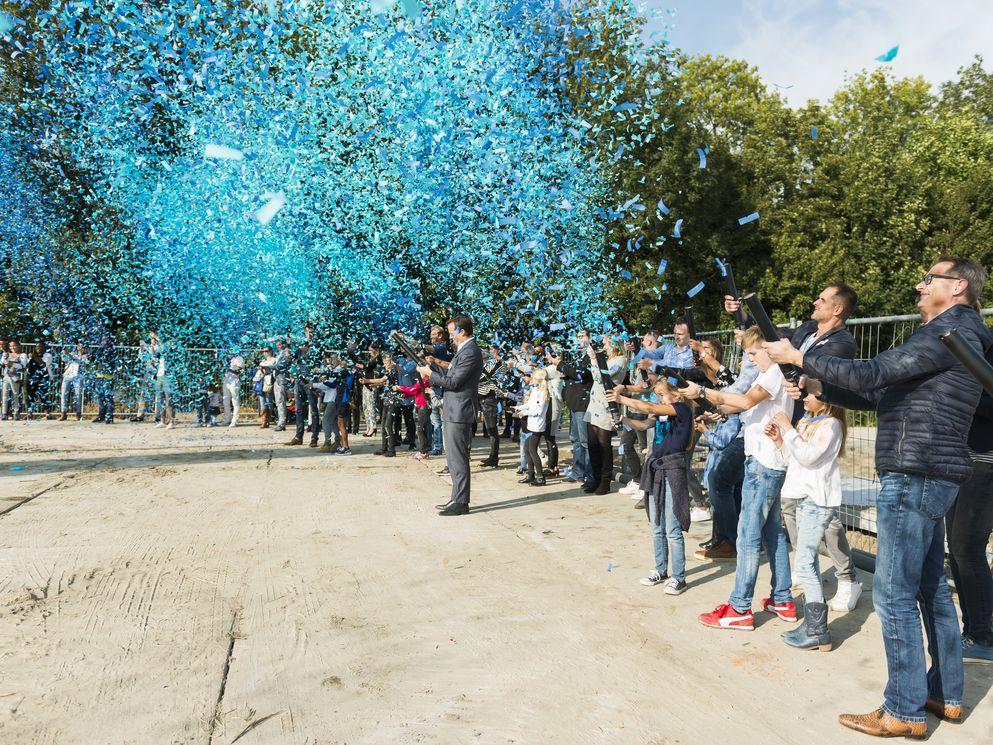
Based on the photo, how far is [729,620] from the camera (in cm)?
481

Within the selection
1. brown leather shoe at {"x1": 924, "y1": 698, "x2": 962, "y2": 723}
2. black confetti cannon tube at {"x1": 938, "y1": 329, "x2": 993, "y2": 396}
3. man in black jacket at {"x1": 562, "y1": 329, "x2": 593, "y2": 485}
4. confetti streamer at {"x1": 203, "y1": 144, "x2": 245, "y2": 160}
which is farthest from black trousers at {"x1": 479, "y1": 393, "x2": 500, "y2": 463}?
black confetti cannon tube at {"x1": 938, "y1": 329, "x2": 993, "y2": 396}

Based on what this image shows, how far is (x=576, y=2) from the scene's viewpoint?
594 inches

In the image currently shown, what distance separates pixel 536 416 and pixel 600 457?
99 cm

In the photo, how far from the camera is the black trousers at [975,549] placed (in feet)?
14.3

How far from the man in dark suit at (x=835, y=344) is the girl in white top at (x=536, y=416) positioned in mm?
4308

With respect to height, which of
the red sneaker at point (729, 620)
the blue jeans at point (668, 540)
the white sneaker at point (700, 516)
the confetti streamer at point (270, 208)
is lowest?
the red sneaker at point (729, 620)

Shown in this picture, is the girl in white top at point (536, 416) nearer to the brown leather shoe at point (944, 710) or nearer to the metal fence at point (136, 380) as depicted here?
the brown leather shoe at point (944, 710)

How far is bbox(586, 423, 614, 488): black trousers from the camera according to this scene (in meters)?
9.38

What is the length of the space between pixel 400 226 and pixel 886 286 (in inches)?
853

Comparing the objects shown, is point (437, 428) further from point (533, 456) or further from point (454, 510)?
point (454, 510)

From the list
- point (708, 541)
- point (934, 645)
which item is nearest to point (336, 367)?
point (708, 541)

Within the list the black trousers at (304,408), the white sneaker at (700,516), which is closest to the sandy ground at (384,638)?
the white sneaker at (700,516)

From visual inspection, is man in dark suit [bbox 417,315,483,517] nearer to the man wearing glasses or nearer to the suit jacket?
the suit jacket

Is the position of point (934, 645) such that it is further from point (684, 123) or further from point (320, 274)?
point (684, 123)
